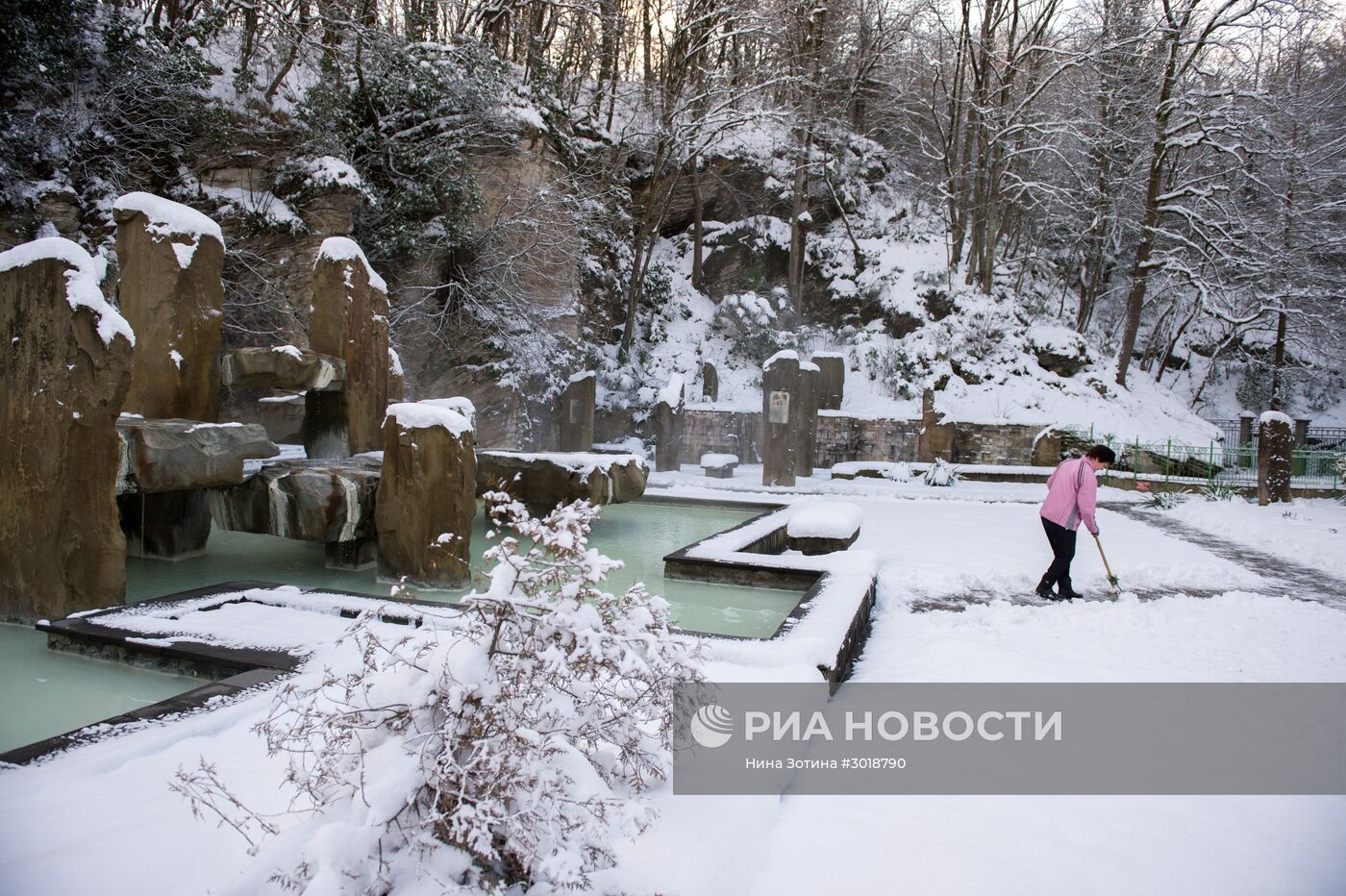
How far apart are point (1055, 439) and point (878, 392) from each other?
6186mm

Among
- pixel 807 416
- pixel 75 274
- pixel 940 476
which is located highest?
pixel 75 274

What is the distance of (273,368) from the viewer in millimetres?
6648

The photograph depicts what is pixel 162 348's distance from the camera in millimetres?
6469

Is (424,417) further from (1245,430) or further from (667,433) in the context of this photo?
(1245,430)

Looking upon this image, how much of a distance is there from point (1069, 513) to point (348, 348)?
680 centimetres

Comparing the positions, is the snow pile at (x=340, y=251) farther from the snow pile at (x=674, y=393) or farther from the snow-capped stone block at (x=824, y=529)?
the snow pile at (x=674, y=393)

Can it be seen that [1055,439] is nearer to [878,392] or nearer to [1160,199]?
[878,392]

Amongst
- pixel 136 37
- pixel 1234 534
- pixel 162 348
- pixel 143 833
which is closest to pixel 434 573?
pixel 162 348

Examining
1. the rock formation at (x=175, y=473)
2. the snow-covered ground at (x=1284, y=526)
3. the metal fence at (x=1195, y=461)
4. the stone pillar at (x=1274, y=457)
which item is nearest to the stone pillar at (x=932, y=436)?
the metal fence at (x=1195, y=461)

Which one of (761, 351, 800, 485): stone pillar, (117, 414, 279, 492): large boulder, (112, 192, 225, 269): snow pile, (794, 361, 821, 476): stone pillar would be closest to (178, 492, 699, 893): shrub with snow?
(117, 414, 279, 492): large boulder

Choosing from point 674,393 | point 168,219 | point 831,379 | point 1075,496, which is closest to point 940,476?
point 674,393

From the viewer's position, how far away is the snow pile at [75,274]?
441cm

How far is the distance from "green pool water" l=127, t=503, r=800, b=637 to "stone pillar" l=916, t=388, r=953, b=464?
31.6 feet

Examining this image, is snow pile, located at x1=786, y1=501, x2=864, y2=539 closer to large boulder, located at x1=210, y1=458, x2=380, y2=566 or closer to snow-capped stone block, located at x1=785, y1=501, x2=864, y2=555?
snow-capped stone block, located at x1=785, y1=501, x2=864, y2=555
